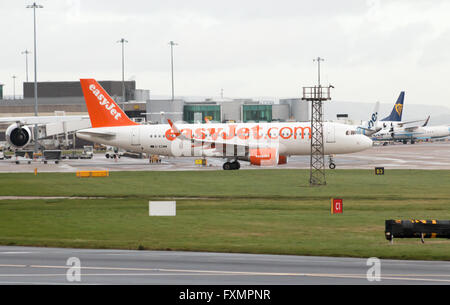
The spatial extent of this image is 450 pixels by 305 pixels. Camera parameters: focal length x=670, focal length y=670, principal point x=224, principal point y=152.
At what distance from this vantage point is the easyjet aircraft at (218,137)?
231 ft

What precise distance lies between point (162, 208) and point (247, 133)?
33.7 metres

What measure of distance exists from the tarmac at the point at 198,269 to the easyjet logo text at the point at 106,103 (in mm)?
48444

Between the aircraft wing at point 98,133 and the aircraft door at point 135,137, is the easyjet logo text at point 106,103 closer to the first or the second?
the aircraft wing at point 98,133

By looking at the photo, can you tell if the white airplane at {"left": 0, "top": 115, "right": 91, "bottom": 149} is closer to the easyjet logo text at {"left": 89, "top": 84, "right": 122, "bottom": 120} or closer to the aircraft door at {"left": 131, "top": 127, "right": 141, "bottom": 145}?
the easyjet logo text at {"left": 89, "top": 84, "right": 122, "bottom": 120}

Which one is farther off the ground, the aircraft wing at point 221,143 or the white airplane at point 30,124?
the white airplane at point 30,124

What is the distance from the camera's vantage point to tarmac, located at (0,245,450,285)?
2061cm

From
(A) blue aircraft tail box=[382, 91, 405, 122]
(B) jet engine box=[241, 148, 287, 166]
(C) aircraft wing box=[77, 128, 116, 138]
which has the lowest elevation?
(B) jet engine box=[241, 148, 287, 166]

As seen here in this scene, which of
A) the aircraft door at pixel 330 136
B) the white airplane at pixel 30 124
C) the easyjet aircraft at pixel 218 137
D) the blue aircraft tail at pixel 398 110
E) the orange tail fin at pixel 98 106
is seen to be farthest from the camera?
the blue aircraft tail at pixel 398 110

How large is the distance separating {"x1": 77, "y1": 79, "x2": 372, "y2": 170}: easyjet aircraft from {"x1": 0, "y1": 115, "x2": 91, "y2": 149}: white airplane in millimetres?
2912

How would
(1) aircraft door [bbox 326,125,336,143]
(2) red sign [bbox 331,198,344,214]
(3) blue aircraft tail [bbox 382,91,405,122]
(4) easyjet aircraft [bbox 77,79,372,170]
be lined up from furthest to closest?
(3) blue aircraft tail [bbox 382,91,405,122] → (1) aircraft door [bbox 326,125,336,143] → (4) easyjet aircraft [bbox 77,79,372,170] → (2) red sign [bbox 331,198,344,214]

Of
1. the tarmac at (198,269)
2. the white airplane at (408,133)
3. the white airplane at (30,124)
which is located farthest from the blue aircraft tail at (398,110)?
the tarmac at (198,269)

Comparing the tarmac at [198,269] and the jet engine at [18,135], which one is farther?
the jet engine at [18,135]

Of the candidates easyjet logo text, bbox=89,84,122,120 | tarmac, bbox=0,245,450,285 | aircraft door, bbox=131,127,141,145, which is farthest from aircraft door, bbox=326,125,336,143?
tarmac, bbox=0,245,450,285
